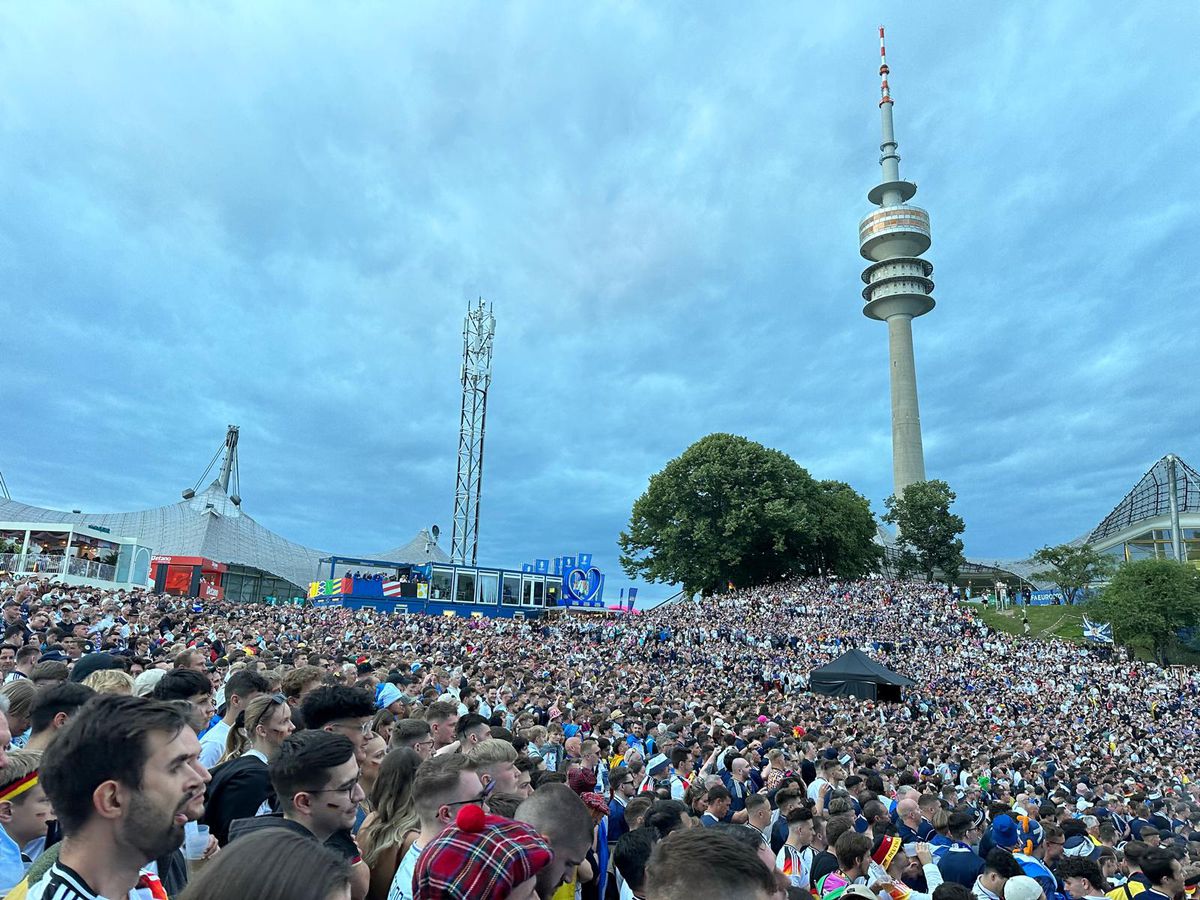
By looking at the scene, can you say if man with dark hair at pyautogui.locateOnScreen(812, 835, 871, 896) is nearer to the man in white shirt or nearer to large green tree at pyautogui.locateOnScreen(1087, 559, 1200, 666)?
the man in white shirt

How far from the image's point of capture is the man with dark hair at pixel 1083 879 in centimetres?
600

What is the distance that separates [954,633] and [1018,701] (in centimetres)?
902

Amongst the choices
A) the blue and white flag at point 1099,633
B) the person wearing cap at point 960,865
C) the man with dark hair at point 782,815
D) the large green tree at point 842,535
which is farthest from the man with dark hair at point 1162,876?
the large green tree at point 842,535

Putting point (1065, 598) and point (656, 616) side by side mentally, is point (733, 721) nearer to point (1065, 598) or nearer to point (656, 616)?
point (656, 616)

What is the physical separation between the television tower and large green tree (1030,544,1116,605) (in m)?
19.8

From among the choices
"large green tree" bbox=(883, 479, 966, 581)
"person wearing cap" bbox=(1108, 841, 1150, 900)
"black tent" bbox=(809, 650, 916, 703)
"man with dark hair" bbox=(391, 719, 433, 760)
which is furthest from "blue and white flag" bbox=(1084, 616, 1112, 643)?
"man with dark hair" bbox=(391, 719, 433, 760)

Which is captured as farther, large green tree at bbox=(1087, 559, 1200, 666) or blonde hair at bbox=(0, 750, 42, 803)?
large green tree at bbox=(1087, 559, 1200, 666)

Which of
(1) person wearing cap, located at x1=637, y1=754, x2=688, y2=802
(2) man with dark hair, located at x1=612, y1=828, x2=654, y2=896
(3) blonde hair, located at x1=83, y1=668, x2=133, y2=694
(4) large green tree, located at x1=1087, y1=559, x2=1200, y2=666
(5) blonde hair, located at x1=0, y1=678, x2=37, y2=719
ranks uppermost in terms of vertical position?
(4) large green tree, located at x1=1087, y1=559, x2=1200, y2=666

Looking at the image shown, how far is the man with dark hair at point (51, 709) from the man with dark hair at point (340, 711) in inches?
48.8

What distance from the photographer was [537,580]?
156 ft

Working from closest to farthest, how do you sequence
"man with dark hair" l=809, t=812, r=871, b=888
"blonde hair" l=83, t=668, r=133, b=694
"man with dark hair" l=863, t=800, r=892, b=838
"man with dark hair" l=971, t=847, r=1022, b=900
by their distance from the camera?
"blonde hair" l=83, t=668, r=133, b=694, "man with dark hair" l=971, t=847, r=1022, b=900, "man with dark hair" l=809, t=812, r=871, b=888, "man with dark hair" l=863, t=800, r=892, b=838

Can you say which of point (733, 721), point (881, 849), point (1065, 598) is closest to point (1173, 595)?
point (1065, 598)

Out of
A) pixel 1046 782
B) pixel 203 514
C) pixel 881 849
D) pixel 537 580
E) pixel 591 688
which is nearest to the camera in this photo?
pixel 881 849

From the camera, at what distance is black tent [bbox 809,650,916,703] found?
23.5 metres
